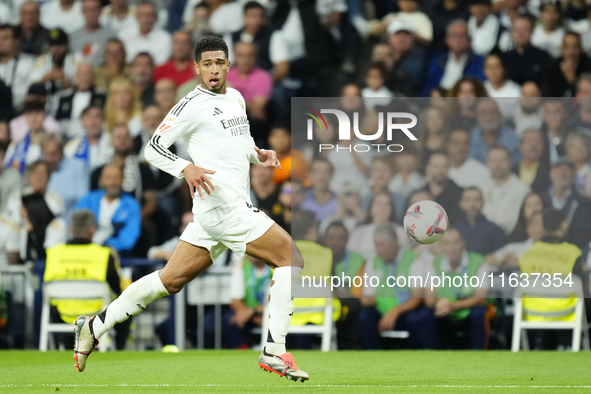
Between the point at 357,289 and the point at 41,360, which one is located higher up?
the point at 357,289

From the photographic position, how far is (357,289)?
1015 cm

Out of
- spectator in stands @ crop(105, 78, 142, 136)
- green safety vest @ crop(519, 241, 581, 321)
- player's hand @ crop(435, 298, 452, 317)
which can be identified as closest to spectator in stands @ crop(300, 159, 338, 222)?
player's hand @ crop(435, 298, 452, 317)

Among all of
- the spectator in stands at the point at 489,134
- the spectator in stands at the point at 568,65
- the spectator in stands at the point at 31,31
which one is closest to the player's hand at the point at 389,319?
the spectator in stands at the point at 489,134

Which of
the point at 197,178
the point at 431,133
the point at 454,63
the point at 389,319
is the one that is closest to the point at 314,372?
the point at 197,178

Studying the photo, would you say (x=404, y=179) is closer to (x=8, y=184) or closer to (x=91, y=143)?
(x=91, y=143)

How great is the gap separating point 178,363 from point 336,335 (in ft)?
8.04

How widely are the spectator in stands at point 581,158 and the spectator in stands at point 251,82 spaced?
3.76 m

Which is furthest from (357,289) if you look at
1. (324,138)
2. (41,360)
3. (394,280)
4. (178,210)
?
(41,360)

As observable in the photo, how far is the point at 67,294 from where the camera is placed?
33.3 feet

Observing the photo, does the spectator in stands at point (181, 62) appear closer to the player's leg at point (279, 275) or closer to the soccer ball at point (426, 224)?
the soccer ball at point (426, 224)

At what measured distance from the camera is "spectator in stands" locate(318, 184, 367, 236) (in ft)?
34.1

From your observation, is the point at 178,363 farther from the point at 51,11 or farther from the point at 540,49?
the point at 51,11

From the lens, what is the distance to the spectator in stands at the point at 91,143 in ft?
38.4

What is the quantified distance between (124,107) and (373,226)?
12.9 ft
